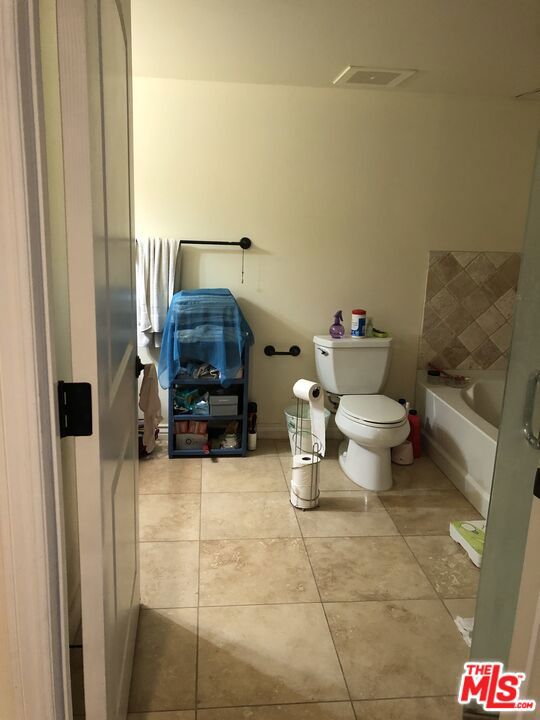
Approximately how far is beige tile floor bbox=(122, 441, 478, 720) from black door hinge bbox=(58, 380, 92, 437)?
111 centimetres

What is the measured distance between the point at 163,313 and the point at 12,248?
2630mm

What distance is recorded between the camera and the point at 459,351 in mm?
3732

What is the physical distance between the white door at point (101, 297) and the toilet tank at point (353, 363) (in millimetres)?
1994

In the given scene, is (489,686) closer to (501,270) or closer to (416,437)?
(416,437)

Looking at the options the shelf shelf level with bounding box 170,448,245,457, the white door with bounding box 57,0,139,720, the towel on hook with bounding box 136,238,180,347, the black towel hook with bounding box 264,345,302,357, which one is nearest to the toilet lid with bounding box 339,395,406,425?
the black towel hook with bounding box 264,345,302,357

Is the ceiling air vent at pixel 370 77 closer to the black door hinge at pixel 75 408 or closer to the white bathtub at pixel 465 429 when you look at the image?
the white bathtub at pixel 465 429

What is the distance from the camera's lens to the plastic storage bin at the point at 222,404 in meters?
3.40

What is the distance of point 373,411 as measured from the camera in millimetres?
3047

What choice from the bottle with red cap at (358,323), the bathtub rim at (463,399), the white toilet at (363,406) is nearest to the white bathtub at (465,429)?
the bathtub rim at (463,399)

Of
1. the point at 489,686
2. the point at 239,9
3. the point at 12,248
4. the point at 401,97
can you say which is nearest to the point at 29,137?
the point at 12,248

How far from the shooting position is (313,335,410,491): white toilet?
297cm

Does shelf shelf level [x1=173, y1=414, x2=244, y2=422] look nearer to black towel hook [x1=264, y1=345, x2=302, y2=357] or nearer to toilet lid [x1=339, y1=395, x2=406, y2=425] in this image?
black towel hook [x1=264, y1=345, x2=302, y2=357]

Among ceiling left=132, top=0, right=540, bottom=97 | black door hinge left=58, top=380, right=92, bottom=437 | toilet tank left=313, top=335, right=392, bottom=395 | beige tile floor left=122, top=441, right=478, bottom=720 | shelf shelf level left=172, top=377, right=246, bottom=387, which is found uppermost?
ceiling left=132, top=0, right=540, bottom=97

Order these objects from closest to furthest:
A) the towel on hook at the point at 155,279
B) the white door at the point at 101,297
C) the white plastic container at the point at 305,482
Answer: the white door at the point at 101,297 < the white plastic container at the point at 305,482 < the towel on hook at the point at 155,279
